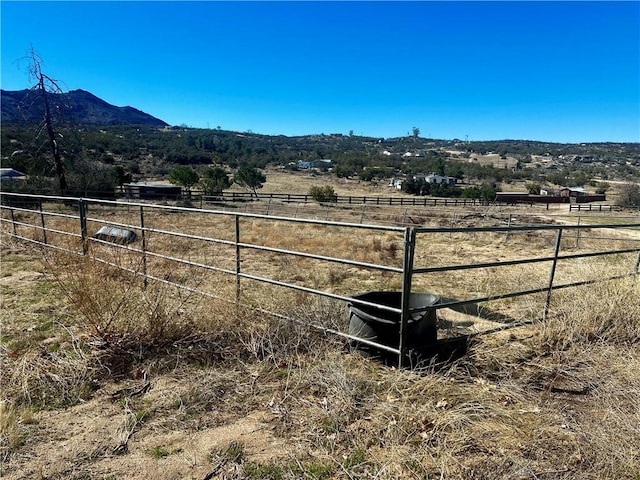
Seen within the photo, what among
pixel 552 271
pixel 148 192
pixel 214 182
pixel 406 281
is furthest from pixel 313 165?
pixel 406 281

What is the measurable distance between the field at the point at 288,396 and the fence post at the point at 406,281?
0.91 ft

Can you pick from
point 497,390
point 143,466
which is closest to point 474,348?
point 497,390

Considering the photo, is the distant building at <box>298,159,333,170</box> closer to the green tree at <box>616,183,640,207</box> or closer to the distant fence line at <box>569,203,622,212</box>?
the green tree at <box>616,183,640,207</box>

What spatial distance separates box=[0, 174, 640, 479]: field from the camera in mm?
2297

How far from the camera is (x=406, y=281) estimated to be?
127 inches

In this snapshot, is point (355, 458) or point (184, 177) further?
point (184, 177)

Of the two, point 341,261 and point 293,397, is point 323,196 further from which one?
point 293,397

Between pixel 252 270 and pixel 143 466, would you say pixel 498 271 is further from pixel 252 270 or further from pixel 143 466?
pixel 143 466

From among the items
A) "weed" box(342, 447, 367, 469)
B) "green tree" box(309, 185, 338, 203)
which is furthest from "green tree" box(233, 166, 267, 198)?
"weed" box(342, 447, 367, 469)

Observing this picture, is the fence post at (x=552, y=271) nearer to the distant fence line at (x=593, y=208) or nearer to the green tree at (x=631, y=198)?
the distant fence line at (x=593, y=208)

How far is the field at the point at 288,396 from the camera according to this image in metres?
2.30

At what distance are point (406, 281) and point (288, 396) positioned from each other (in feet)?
4.49

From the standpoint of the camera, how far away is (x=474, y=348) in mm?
3740

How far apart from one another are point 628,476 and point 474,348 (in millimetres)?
1674
